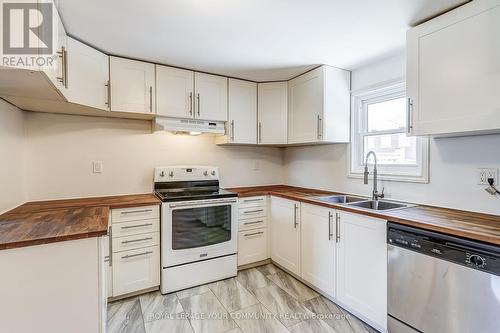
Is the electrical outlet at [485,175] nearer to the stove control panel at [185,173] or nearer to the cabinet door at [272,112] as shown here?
the cabinet door at [272,112]

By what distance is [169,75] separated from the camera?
257cm

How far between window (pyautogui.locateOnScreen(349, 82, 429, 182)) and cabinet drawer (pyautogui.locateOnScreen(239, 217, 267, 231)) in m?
1.13

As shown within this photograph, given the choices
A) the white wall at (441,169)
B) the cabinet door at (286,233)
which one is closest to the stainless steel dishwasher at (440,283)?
the white wall at (441,169)

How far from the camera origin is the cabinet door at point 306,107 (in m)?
2.61

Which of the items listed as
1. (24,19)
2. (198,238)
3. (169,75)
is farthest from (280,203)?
(24,19)

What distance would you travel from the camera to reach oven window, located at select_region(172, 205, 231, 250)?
A: 2.36 m

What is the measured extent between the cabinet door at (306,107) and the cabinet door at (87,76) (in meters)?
1.97

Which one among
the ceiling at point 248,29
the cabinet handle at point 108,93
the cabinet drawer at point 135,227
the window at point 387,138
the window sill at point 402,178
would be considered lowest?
the cabinet drawer at point 135,227

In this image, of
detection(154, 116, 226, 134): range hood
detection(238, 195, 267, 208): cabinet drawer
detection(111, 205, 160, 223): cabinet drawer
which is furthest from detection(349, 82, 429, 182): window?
detection(111, 205, 160, 223): cabinet drawer

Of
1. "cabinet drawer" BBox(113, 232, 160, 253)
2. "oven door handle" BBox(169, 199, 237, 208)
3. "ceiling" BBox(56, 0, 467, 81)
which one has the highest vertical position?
"ceiling" BBox(56, 0, 467, 81)

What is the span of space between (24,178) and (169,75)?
1.63 m

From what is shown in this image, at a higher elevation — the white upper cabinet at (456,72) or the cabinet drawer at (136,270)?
the white upper cabinet at (456,72)

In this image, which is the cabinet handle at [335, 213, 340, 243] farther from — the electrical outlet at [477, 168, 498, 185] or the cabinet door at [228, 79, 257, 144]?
the cabinet door at [228, 79, 257, 144]

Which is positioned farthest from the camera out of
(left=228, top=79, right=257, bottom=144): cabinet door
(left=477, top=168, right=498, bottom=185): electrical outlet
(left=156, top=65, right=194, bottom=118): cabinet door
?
(left=228, top=79, right=257, bottom=144): cabinet door
